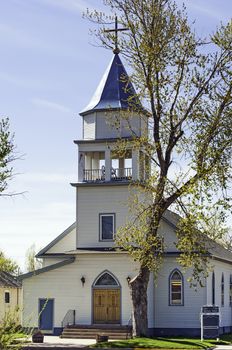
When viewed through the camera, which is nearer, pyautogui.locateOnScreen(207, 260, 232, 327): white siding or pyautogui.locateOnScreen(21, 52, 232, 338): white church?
pyautogui.locateOnScreen(21, 52, 232, 338): white church

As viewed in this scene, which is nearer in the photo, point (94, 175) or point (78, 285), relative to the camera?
point (78, 285)

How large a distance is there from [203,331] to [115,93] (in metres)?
14.5

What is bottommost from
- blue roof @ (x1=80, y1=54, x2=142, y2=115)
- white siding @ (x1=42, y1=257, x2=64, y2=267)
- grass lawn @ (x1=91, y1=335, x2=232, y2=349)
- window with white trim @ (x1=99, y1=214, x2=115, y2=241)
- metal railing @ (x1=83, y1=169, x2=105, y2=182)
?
grass lawn @ (x1=91, y1=335, x2=232, y2=349)

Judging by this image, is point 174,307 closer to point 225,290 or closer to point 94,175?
point 225,290

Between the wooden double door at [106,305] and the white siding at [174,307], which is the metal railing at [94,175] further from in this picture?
the wooden double door at [106,305]

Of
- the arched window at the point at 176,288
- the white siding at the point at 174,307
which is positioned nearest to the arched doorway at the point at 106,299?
the white siding at the point at 174,307

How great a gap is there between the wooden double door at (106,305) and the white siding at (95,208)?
105 inches

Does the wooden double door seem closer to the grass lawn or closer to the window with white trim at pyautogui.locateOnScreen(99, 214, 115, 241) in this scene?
the window with white trim at pyautogui.locateOnScreen(99, 214, 115, 241)

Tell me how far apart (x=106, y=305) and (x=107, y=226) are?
4402 millimetres

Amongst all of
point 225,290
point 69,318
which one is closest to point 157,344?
point 69,318

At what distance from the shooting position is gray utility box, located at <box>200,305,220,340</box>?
40.5m

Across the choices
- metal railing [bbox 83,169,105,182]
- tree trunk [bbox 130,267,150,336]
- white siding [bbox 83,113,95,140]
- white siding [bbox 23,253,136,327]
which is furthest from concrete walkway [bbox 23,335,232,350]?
white siding [bbox 83,113,95,140]

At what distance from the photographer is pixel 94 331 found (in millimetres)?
42625

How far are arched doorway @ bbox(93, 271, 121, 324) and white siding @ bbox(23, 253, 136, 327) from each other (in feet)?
0.80
